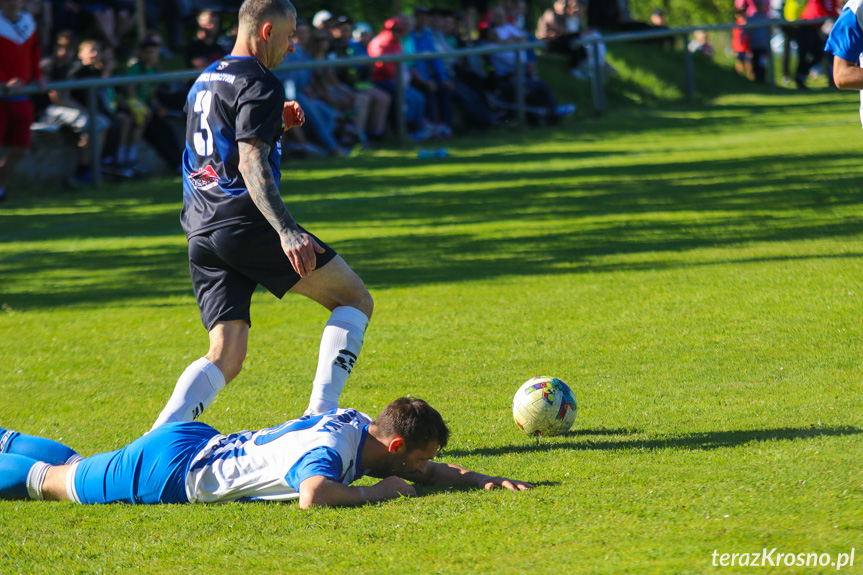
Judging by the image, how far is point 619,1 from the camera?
2975 centimetres

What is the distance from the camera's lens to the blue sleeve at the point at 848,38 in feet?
21.2

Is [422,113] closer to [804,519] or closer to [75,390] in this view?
[75,390]

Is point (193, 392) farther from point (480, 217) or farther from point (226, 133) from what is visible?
point (480, 217)

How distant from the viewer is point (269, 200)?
14.7ft

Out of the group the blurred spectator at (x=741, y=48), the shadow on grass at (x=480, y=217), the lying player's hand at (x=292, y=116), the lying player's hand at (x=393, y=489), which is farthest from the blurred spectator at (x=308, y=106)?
the blurred spectator at (x=741, y=48)

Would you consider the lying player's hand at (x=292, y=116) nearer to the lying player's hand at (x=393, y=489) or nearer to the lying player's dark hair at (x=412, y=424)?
the lying player's dark hair at (x=412, y=424)

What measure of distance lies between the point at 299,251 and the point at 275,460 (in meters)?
0.88

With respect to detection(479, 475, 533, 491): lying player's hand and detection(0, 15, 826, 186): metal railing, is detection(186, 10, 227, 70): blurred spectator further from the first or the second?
detection(479, 475, 533, 491): lying player's hand

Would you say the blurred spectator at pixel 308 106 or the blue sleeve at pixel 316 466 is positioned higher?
the blurred spectator at pixel 308 106

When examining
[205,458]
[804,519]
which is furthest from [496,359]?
[804,519]

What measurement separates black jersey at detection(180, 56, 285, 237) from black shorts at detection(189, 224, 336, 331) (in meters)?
0.06

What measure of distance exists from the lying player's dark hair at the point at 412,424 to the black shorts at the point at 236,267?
0.82 meters

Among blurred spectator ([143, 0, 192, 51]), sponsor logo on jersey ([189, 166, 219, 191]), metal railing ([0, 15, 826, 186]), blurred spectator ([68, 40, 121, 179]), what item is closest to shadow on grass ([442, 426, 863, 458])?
sponsor logo on jersey ([189, 166, 219, 191])

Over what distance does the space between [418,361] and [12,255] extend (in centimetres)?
636
